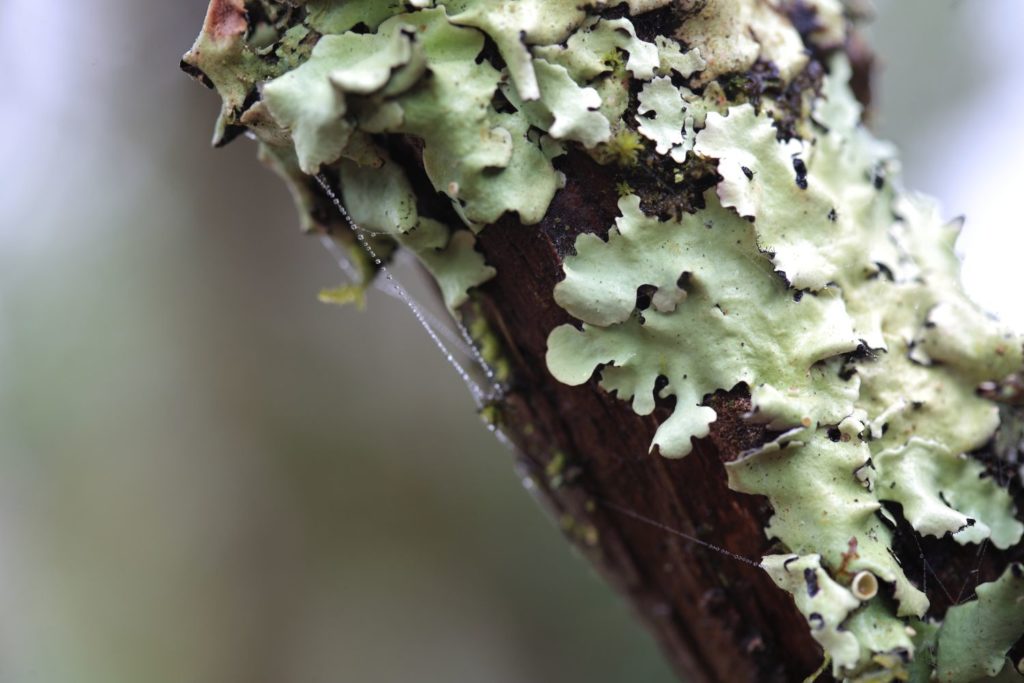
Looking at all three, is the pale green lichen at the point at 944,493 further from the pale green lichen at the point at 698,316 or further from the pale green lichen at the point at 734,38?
the pale green lichen at the point at 734,38

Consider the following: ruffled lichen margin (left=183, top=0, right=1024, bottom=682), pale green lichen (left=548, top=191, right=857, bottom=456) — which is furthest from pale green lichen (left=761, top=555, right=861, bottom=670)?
pale green lichen (left=548, top=191, right=857, bottom=456)

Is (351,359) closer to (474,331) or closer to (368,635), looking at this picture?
(368,635)

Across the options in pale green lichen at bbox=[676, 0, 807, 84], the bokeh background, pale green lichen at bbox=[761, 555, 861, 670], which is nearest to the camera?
pale green lichen at bbox=[761, 555, 861, 670]

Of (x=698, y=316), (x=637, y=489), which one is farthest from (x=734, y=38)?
(x=637, y=489)

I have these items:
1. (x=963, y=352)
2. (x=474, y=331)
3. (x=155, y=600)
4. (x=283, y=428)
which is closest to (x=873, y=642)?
(x=963, y=352)

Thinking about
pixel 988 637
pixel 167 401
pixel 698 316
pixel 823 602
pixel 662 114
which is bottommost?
pixel 167 401

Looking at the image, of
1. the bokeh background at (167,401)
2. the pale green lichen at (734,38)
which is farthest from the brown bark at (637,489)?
the bokeh background at (167,401)

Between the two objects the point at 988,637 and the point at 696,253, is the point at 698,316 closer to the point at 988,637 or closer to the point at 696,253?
the point at 696,253

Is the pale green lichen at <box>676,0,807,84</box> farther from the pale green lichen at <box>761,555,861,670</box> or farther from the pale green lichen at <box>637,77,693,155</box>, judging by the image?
the pale green lichen at <box>761,555,861,670</box>
